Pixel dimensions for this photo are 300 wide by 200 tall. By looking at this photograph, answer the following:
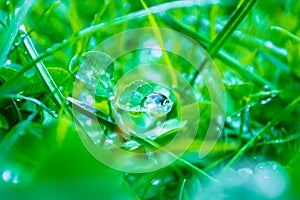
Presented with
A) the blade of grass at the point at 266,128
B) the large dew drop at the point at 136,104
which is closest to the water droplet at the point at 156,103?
the large dew drop at the point at 136,104

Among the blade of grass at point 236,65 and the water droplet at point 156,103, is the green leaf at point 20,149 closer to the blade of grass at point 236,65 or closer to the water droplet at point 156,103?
the water droplet at point 156,103

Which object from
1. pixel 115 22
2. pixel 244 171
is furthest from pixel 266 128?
pixel 115 22

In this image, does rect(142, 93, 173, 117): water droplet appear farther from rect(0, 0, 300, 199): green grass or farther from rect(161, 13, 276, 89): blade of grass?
rect(161, 13, 276, 89): blade of grass

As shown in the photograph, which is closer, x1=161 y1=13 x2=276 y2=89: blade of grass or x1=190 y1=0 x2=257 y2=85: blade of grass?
x1=190 y1=0 x2=257 y2=85: blade of grass

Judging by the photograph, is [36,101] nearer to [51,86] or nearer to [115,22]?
[51,86]

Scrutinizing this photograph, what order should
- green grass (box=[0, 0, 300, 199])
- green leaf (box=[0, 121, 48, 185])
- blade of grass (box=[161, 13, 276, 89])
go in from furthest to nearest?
1. blade of grass (box=[161, 13, 276, 89])
2. green leaf (box=[0, 121, 48, 185])
3. green grass (box=[0, 0, 300, 199])

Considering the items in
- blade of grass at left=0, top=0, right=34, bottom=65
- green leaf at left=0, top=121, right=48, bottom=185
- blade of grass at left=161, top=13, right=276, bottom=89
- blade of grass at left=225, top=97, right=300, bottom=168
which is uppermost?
blade of grass at left=0, top=0, right=34, bottom=65

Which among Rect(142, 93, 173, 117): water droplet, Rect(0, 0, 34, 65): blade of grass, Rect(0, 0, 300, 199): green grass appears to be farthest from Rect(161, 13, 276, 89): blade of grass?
Rect(0, 0, 34, 65): blade of grass

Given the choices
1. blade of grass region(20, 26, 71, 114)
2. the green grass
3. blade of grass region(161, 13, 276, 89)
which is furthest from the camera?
blade of grass region(161, 13, 276, 89)
